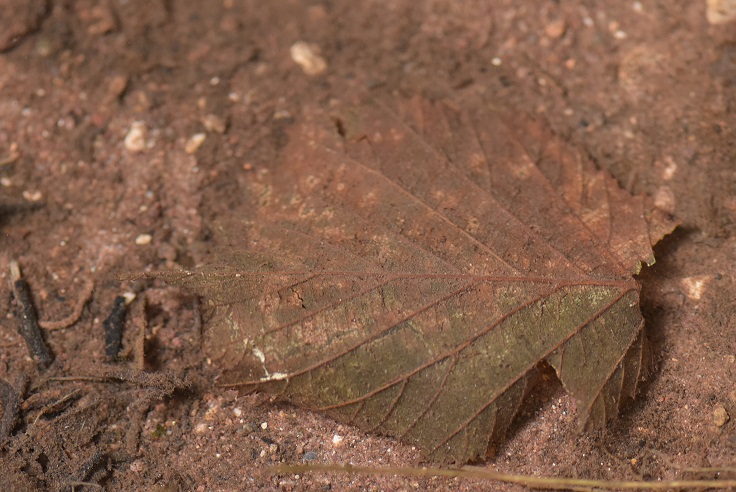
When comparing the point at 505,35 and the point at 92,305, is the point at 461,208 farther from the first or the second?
the point at 92,305

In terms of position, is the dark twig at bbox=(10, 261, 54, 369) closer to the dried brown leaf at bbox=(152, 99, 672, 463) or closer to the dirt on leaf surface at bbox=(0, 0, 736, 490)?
the dirt on leaf surface at bbox=(0, 0, 736, 490)

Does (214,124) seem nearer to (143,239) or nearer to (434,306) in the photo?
(143,239)

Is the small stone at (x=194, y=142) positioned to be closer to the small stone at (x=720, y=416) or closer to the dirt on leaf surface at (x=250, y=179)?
the dirt on leaf surface at (x=250, y=179)

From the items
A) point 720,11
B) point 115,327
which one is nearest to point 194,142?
point 115,327

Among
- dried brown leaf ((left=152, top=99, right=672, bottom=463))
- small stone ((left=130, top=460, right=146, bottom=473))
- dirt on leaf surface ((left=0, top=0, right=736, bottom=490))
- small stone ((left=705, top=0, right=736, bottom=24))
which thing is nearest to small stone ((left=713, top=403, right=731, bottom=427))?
dirt on leaf surface ((left=0, top=0, right=736, bottom=490))

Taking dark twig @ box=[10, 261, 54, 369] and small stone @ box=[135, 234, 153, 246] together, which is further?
small stone @ box=[135, 234, 153, 246]

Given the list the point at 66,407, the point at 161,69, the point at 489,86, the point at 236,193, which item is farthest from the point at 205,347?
the point at 489,86

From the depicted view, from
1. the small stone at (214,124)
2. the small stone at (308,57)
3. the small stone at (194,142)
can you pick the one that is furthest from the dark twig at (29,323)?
the small stone at (308,57)
